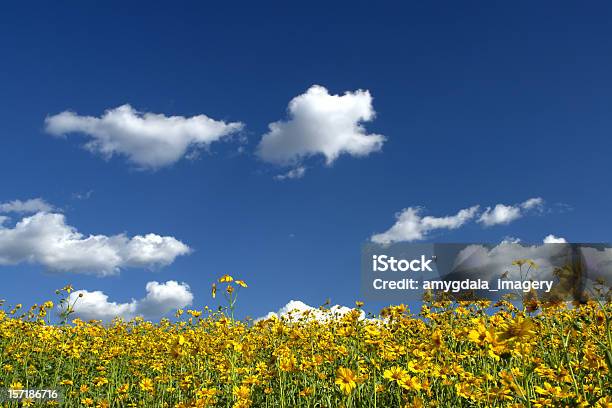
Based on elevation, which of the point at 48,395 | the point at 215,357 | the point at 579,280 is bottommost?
the point at 48,395

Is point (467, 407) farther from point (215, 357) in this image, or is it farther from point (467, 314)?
point (215, 357)

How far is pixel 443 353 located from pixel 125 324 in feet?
34.1

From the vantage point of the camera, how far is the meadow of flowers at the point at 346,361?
412cm

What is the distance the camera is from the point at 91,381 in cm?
848

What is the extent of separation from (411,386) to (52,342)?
7.49 metres

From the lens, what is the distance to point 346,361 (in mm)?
5875

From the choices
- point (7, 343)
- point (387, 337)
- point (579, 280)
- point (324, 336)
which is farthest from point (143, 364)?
point (579, 280)

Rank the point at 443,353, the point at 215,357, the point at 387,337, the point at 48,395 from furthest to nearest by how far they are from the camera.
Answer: the point at 215,357
the point at 48,395
the point at 387,337
the point at 443,353

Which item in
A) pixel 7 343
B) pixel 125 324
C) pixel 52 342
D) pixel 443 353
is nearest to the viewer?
pixel 443 353

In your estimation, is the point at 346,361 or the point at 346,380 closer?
the point at 346,380

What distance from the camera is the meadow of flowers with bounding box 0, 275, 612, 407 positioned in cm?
412

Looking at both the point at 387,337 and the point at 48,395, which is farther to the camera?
the point at 48,395

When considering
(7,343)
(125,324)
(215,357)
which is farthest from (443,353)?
(125,324)

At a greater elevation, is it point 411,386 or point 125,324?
point 125,324
